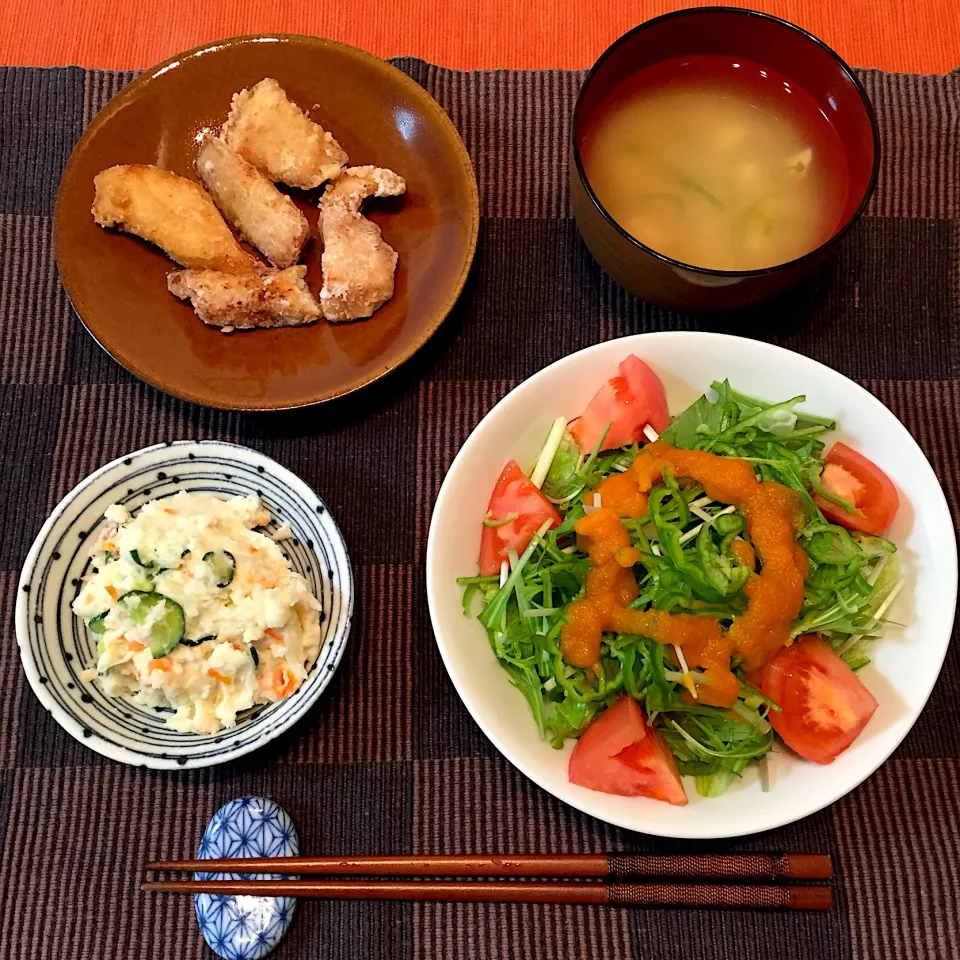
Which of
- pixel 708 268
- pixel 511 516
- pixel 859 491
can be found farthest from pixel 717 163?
pixel 511 516

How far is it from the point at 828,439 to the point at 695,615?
1.46 feet

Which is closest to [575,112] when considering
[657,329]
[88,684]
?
[657,329]

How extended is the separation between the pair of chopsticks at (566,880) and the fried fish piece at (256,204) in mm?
1165

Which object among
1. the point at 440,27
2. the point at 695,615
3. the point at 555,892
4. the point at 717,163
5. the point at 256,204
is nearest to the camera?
the point at 695,615

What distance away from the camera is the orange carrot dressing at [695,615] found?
4.30ft

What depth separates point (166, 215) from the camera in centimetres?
165

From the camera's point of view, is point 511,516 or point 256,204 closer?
point 511,516

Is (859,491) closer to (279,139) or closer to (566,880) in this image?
(566,880)

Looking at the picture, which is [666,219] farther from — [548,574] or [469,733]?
[469,733]

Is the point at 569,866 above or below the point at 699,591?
below

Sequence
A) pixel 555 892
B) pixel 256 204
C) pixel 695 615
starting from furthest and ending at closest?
pixel 256 204 < pixel 555 892 < pixel 695 615

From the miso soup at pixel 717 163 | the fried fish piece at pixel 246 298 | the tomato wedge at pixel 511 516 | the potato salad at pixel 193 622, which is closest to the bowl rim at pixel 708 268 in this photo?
the miso soup at pixel 717 163

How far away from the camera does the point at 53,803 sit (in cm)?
152

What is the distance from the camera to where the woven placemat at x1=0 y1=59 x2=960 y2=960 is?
1.48 m
